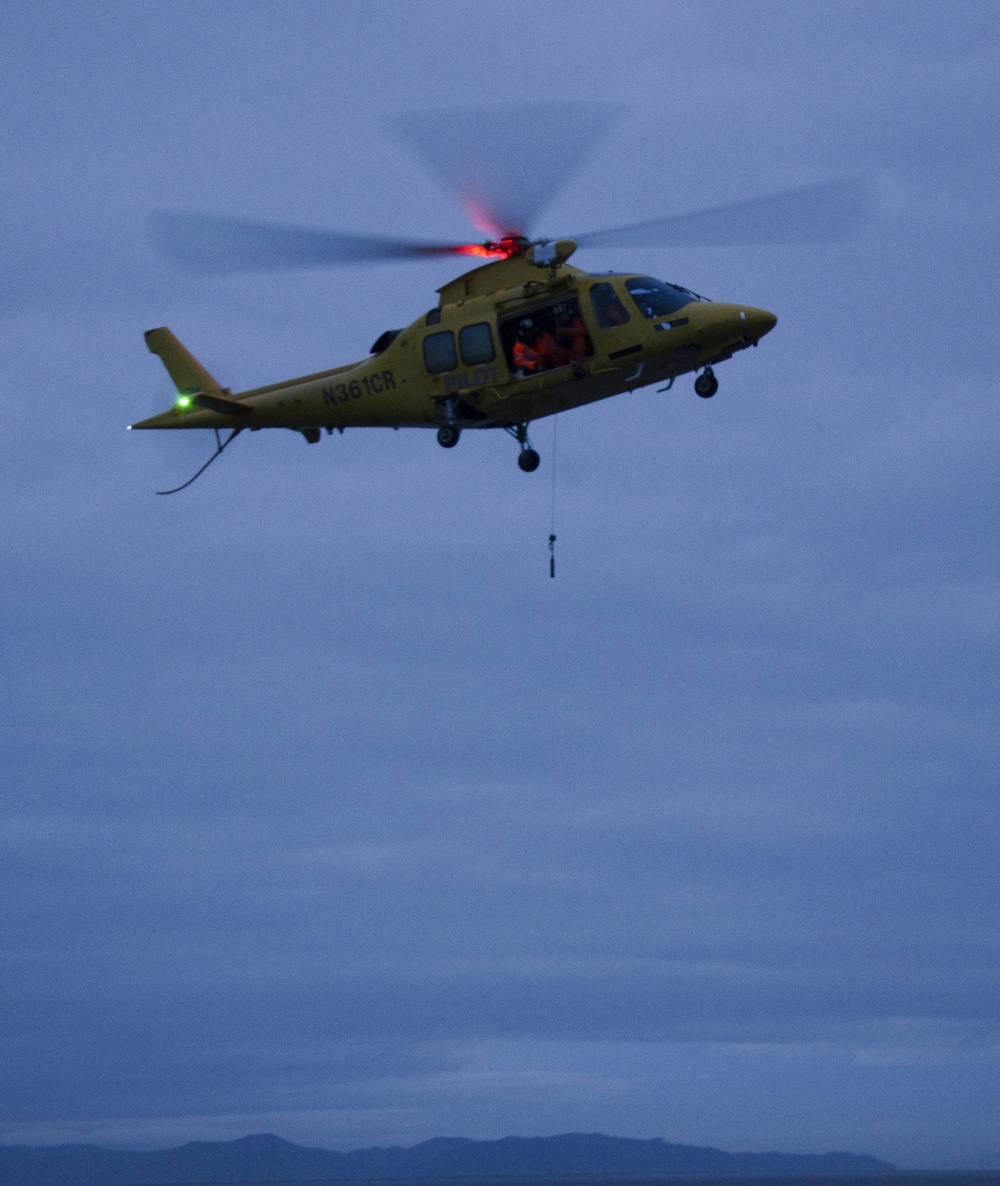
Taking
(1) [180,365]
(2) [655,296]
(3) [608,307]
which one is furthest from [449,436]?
(1) [180,365]

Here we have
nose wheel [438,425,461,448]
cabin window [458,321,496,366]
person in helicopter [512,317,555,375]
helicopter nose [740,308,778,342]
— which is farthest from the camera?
nose wheel [438,425,461,448]

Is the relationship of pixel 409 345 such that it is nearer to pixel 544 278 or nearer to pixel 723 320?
pixel 544 278

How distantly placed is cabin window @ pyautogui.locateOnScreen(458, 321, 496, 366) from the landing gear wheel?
3989 millimetres

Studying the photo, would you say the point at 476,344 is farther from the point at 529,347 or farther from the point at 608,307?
the point at 608,307

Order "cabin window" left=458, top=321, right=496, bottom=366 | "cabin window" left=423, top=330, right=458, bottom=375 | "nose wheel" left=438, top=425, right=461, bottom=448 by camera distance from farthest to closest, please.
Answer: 1. "nose wheel" left=438, top=425, right=461, bottom=448
2. "cabin window" left=423, top=330, right=458, bottom=375
3. "cabin window" left=458, top=321, right=496, bottom=366

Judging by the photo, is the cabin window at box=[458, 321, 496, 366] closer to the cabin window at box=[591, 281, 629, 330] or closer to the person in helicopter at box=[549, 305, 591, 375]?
the person in helicopter at box=[549, 305, 591, 375]

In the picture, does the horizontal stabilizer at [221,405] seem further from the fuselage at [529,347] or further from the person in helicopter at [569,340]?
the person in helicopter at [569,340]

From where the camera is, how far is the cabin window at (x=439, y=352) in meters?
34.4

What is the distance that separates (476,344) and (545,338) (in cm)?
149

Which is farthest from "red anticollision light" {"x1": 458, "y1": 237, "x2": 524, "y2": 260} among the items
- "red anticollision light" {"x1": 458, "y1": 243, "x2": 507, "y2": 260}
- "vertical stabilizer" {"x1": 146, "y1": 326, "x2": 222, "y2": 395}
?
"vertical stabilizer" {"x1": 146, "y1": 326, "x2": 222, "y2": 395}

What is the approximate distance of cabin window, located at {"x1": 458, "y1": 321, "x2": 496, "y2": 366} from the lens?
33.8 meters

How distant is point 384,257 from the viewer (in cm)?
3300

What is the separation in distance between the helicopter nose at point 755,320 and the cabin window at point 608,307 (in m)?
2.23

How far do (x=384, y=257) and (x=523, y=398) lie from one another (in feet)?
12.1
